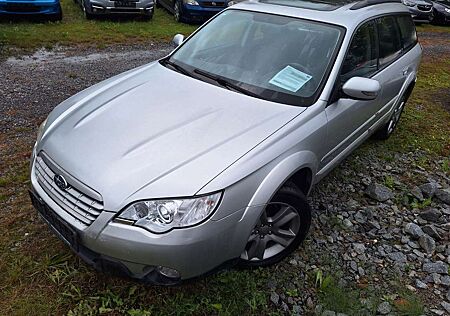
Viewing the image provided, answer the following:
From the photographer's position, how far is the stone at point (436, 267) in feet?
10.0

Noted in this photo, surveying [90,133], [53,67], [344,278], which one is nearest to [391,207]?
[344,278]

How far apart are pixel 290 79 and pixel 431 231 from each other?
1.80m

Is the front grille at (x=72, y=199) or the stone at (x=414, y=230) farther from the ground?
the front grille at (x=72, y=199)

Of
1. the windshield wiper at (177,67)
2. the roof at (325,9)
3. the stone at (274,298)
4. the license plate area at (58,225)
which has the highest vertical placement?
the roof at (325,9)

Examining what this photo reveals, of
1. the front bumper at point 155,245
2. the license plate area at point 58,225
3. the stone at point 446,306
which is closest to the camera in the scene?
the front bumper at point 155,245

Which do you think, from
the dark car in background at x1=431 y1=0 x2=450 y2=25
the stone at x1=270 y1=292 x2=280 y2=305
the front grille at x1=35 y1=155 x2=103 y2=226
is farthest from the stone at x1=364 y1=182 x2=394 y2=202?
the dark car in background at x1=431 y1=0 x2=450 y2=25

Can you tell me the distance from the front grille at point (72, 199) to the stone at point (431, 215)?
9.56ft

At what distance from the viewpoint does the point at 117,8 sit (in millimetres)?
9102

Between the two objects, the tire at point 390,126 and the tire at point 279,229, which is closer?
the tire at point 279,229

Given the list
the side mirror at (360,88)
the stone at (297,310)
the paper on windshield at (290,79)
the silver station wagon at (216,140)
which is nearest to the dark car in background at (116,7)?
the silver station wagon at (216,140)

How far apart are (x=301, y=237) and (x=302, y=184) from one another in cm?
39

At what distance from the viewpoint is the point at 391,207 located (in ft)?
12.4

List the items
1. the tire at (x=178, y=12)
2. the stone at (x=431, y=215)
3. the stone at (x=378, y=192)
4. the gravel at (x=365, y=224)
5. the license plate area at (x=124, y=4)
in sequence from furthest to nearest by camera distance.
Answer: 1. the tire at (x=178, y=12)
2. the license plate area at (x=124, y=4)
3. the stone at (x=378, y=192)
4. the stone at (x=431, y=215)
5. the gravel at (x=365, y=224)

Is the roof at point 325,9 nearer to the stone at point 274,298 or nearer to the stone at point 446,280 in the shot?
the stone at point 446,280
